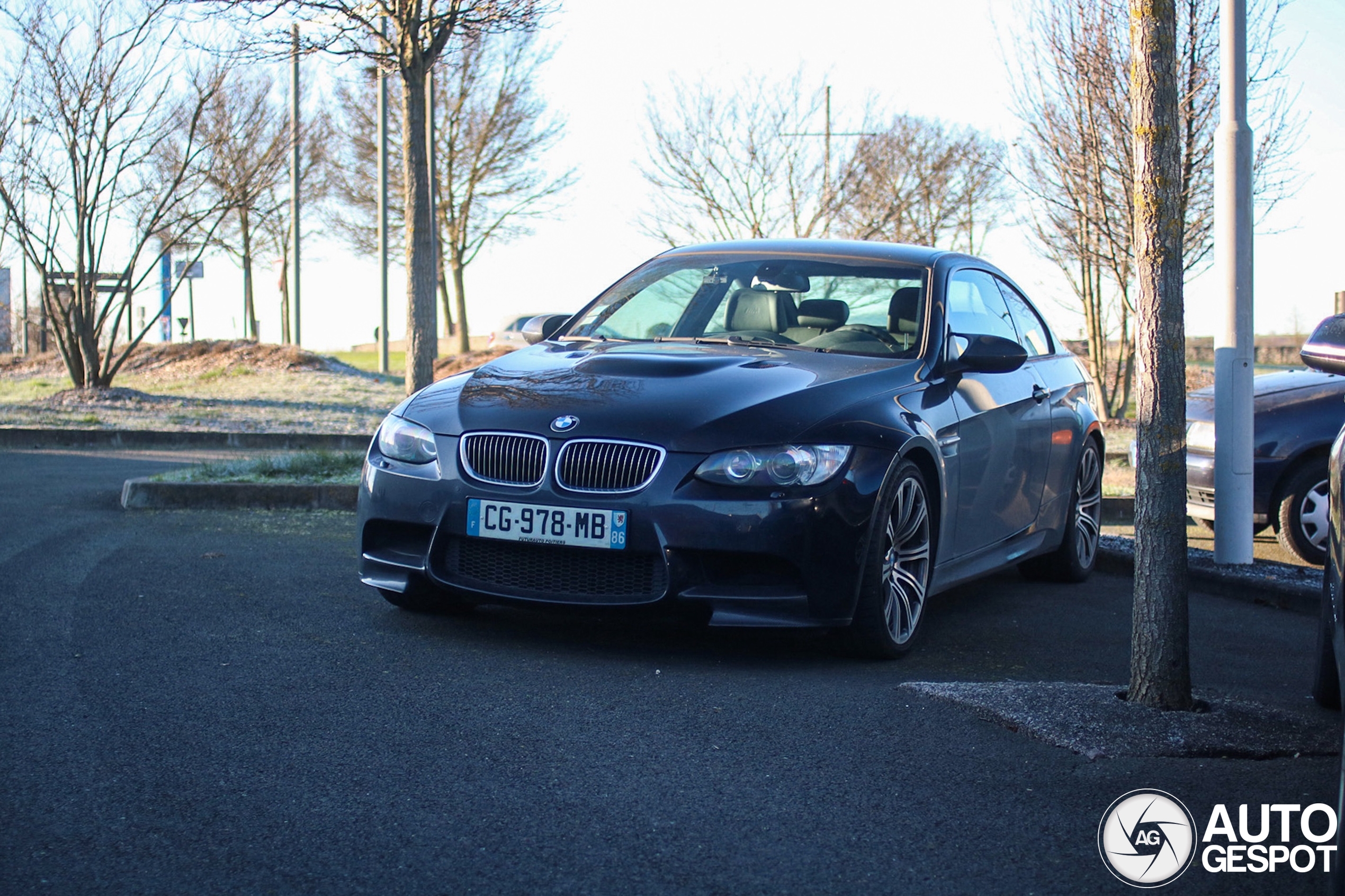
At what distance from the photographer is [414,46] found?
35.4ft

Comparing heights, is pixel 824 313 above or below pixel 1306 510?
above

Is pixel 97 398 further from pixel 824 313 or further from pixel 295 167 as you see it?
pixel 824 313

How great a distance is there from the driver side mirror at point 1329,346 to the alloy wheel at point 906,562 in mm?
1444

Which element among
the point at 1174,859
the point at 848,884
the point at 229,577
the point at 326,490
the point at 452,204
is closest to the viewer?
the point at 848,884

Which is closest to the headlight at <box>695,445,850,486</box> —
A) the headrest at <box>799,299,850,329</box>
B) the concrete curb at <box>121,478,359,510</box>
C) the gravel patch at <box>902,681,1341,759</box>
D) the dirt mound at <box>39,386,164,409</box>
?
the gravel patch at <box>902,681,1341,759</box>

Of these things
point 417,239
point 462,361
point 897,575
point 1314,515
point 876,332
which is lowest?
point 1314,515

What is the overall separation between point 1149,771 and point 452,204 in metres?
31.6

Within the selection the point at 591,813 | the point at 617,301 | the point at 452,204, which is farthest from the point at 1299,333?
the point at 591,813

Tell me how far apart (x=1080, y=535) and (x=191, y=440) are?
9.21 m

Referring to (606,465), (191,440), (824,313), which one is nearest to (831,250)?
(824,313)

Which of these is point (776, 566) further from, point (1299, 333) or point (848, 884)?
point (1299, 333)

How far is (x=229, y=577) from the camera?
6055 millimetres

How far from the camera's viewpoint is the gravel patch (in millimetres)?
3719

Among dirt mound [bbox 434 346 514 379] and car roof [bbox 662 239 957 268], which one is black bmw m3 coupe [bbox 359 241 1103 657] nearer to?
car roof [bbox 662 239 957 268]
